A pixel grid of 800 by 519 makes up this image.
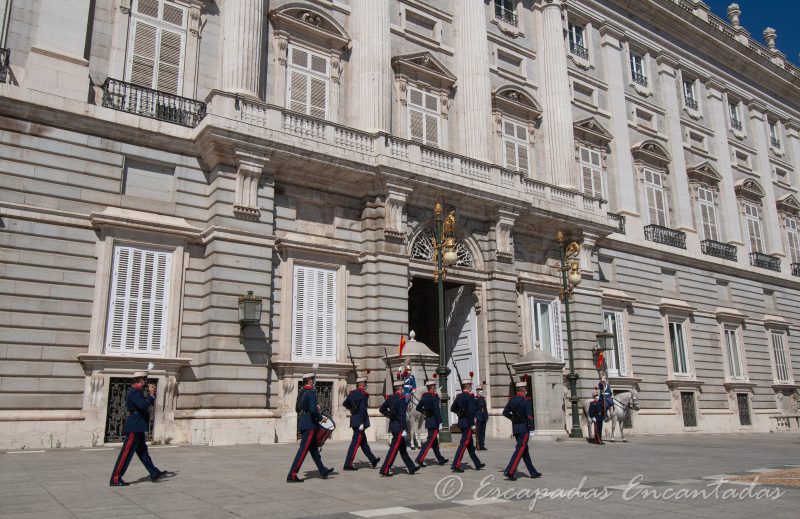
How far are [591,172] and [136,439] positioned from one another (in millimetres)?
25679

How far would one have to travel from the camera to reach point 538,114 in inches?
1148

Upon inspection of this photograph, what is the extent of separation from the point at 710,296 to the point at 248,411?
86.7 feet

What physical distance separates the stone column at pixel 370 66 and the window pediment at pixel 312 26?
64cm

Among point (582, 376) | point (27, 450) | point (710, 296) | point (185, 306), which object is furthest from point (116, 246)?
point (710, 296)

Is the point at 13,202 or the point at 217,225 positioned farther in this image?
the point at 217,225

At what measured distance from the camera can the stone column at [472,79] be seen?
25516 mm

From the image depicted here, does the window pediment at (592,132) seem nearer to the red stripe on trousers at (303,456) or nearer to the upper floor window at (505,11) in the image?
the upper floor window at (505,11)

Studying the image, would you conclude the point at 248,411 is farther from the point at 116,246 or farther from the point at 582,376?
the point at 582,376

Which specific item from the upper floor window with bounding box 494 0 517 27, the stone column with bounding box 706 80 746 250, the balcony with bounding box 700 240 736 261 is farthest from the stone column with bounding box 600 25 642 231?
the stone column with bounding box 706 80 746 250

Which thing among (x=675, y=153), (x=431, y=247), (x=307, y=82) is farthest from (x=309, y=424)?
(x=675, y=153)

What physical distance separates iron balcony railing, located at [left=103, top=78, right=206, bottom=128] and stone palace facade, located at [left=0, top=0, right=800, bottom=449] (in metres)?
0.06

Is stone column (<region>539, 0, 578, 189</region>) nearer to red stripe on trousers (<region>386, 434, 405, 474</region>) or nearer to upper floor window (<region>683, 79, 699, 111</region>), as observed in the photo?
upper floor window (<region>683, 79, 699, 111</region>)

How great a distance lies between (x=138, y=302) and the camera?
1748 cm

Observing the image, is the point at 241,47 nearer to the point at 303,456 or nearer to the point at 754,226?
the point at 303,456
